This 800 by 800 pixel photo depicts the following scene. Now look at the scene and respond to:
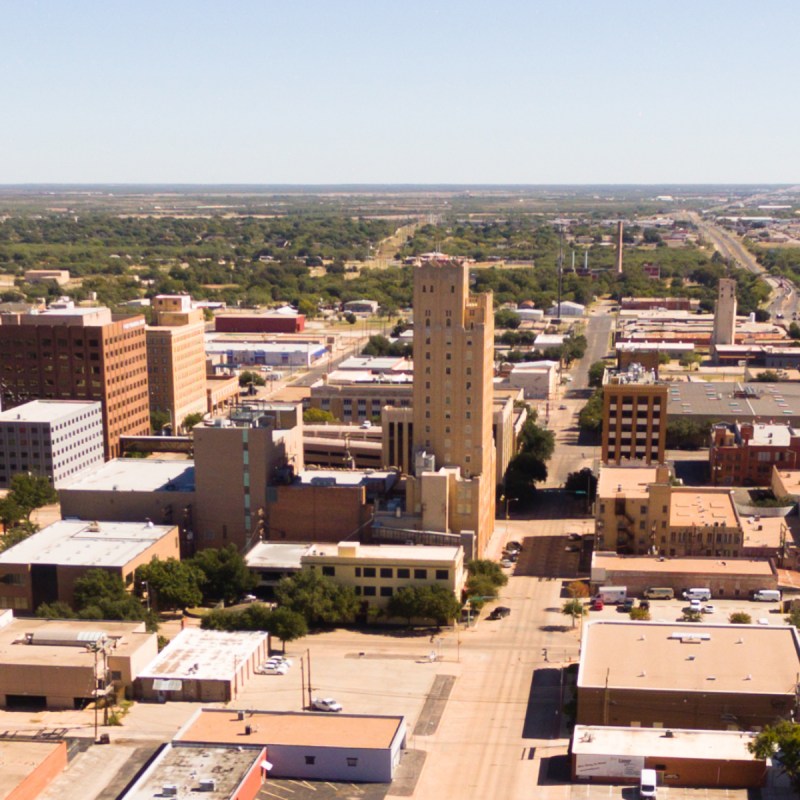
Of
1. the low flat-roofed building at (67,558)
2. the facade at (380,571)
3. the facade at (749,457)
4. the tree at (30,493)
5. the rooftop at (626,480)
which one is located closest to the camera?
the low flat-roofed building at (67,558)

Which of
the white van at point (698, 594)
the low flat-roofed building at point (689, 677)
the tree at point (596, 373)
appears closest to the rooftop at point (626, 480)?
the white van at point (698, 594)

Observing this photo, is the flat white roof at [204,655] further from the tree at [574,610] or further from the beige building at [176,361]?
the beige building at [176,361]

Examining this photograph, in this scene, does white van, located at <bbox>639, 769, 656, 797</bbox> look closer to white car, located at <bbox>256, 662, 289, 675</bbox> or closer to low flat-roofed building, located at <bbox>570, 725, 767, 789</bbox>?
low flat-roofed building, located at <bbox>570, 725, 767, 789</bbox>

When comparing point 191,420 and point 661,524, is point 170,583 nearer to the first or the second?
point 661,524

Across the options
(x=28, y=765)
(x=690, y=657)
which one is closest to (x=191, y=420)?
(x=690, y=657)

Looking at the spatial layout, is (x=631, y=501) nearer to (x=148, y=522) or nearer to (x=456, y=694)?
(x=456, y=694)

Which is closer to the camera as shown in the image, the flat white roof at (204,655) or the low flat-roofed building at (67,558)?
the flat white roof at (204,655)
